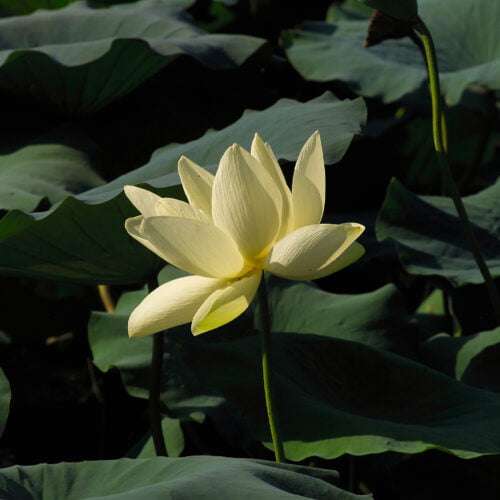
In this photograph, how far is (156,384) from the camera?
1081 millimetres

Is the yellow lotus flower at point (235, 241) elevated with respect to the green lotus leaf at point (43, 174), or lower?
elevated

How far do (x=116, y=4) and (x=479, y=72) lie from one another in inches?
42.5

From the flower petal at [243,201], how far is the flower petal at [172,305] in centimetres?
5

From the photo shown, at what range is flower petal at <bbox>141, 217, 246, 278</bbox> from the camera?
0.70 metres

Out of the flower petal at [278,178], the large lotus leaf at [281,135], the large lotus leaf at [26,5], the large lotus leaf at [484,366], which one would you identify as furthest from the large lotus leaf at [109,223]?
the large lotus leaf at [26,5]

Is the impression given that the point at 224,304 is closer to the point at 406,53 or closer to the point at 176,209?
the point at 176,209

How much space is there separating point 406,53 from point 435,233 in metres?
0.73

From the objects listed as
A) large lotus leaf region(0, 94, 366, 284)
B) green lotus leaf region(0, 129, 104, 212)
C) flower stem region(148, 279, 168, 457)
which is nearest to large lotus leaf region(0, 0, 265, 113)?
green lotus leaf region(0, 129, 104, 212)

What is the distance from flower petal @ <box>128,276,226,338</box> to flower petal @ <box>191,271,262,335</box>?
2cm

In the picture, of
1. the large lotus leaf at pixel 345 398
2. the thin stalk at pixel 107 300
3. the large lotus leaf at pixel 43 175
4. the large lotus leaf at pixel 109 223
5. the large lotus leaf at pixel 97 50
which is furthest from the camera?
the thin stalk at pixel 107 300

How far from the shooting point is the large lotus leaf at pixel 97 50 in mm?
1525

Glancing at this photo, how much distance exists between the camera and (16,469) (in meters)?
0.76

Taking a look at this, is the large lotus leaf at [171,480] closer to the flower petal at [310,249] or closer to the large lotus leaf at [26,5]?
the flower petal at [310,249]

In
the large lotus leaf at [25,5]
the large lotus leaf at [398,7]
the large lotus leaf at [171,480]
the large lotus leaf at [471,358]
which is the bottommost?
the large lotus leaf at [471,358]
